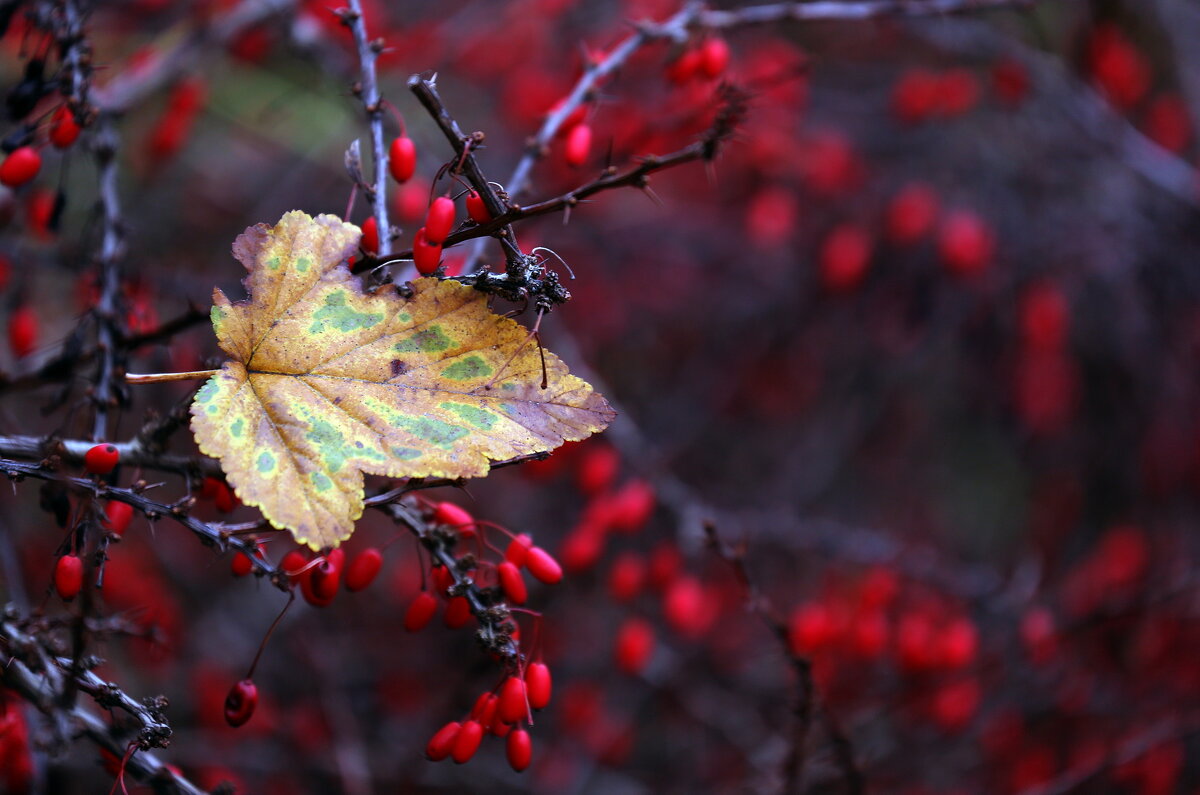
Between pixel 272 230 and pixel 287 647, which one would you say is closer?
pixel 272 230

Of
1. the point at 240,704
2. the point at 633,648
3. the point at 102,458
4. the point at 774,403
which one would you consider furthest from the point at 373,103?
the point at 774,403

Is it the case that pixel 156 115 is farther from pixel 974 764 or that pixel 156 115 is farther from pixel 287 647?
pixel 974 764

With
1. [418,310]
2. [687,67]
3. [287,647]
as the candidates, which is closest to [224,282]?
[287,647]

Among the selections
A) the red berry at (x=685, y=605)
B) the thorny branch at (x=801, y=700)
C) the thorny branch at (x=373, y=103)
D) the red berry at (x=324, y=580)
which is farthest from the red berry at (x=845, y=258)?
the red berry at (x=324, y=580)

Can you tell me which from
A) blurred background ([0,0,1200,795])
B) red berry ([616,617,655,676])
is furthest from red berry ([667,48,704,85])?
red berry ([616,617,655,676])

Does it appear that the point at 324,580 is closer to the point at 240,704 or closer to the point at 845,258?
the point at 240,704

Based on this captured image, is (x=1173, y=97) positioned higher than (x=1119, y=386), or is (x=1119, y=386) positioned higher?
(x=1173, y=97)

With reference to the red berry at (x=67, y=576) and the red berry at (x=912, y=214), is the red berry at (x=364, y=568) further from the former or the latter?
the red berry at (x=912, y=214)
